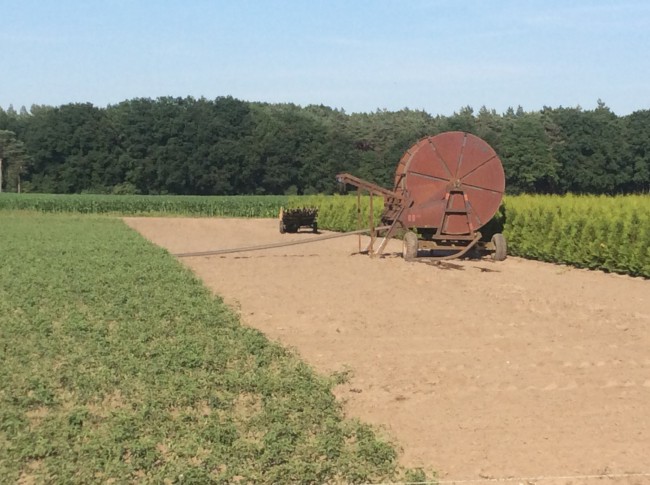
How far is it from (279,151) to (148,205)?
31537mm

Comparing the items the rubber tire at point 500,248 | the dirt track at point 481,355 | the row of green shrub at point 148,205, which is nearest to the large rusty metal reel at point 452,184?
the rubber tire at point 500,248

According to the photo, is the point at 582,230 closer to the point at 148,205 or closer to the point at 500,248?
the point at 500,248

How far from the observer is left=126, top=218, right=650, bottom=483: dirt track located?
5.43 metres

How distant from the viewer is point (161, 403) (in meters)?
6.22

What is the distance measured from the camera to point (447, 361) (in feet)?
26.0

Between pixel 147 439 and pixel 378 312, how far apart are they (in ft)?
19.8

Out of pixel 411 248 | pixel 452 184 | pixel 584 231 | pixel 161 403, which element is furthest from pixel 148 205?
pixel 161 403

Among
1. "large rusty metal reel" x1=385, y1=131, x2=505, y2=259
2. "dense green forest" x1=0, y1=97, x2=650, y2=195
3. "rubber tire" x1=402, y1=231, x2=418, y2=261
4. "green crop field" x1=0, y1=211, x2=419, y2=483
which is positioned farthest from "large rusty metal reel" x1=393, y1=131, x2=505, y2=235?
"dense green forest" x1=0, y1=97, x2=650, y2=195

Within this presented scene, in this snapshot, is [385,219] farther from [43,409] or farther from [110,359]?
[43,409]

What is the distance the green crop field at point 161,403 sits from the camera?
4930 millimetres

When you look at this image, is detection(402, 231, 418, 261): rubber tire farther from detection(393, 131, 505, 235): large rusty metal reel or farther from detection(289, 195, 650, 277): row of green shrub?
detection(289, 195, 650, 277): row of green shrub

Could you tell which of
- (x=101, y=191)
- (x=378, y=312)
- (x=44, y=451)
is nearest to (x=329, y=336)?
(x=378, y=312)

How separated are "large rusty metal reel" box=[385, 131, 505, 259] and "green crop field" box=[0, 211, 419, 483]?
28.6 ft

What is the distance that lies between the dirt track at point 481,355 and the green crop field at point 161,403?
0.49 metres
